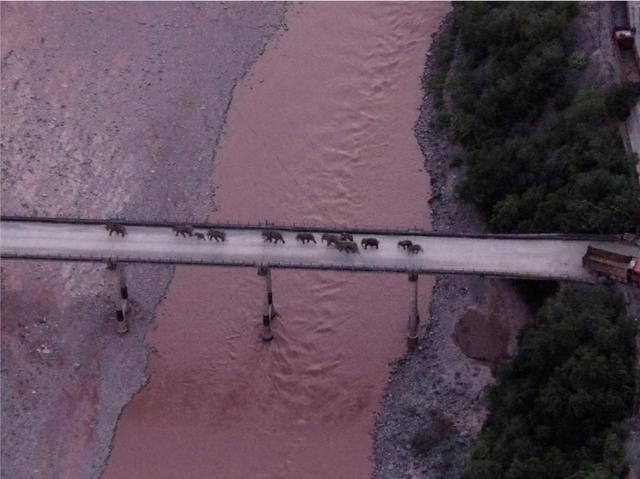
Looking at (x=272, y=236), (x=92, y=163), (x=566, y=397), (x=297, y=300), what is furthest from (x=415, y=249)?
(x=92, y=163)

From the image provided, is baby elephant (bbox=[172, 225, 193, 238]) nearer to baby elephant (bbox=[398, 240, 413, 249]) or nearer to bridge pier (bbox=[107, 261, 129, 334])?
bridge pier (bbox=[107, 261, 129, 334])

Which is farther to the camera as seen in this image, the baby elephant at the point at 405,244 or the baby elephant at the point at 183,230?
the baby elephant at the point at 183,230

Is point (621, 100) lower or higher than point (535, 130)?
lower

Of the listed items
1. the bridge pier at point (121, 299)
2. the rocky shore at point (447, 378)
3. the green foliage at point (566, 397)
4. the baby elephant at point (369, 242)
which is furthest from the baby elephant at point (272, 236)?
the green foliage at point (566, 397)

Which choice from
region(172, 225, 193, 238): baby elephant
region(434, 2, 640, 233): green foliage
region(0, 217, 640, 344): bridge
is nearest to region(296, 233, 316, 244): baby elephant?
region(0, 217, 640, 344): bridge

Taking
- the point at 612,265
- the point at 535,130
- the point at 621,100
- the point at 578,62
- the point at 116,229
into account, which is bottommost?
the point at 612,265

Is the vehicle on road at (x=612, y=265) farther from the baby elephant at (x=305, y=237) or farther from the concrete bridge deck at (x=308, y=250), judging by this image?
the baby elephant at (x=305, y=237)

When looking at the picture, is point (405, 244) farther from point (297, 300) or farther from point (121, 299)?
point (121, 299)
